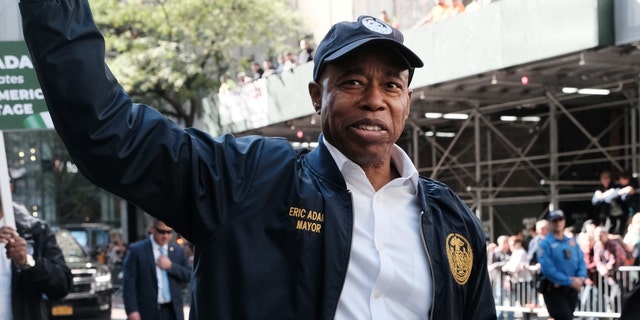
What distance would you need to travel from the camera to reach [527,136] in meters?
23.4

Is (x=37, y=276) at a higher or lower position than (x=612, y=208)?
higher

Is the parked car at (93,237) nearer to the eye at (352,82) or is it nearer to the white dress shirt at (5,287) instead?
the white dress shirt at (5,287)

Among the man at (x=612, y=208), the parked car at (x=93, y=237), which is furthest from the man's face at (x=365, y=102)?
the parked car at (x=93, y=237)

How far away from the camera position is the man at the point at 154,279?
10.9 meters

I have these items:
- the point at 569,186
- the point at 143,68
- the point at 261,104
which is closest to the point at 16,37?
the point at 569,186

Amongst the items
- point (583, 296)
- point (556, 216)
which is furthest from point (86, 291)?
point (556, 216)

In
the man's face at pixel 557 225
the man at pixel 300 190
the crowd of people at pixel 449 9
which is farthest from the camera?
the crowd of people at pixel 449 9

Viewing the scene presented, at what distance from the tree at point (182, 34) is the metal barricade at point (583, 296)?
12.6m

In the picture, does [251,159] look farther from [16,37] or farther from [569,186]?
[569,186]

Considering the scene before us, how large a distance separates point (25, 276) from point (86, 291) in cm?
1337

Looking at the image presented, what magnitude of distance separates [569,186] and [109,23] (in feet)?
42.6

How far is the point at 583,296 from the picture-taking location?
15086mm

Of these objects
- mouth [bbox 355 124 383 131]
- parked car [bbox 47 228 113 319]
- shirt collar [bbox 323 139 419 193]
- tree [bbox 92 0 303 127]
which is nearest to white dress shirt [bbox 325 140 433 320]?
shirt collar [bbox 323 139 419 193]

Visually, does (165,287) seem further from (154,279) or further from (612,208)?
(612,208)
